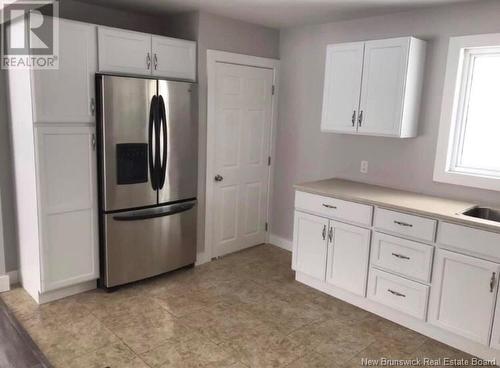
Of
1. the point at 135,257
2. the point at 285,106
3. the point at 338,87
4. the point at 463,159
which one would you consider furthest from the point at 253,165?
the point at 463,159

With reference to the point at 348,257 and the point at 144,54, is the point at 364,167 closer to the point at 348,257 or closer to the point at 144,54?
the point at 348,257

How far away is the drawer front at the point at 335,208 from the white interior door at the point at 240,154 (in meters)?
0.90

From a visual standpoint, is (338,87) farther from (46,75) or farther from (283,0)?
(46,75)

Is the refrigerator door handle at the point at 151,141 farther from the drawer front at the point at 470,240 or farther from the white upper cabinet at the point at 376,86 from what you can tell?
the drawer front at the point at 470,240

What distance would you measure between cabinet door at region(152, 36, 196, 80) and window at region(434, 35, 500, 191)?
2.11m

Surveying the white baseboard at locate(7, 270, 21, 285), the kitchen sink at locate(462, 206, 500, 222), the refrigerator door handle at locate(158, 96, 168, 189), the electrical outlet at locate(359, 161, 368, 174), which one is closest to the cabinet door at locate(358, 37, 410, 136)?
the electrical outlet at locate(359, 161, 368, 174)

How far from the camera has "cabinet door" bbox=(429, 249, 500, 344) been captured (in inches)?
100

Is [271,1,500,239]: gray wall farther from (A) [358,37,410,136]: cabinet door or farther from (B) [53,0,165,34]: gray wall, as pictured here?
(B) [53,0,165,34]: gray wall

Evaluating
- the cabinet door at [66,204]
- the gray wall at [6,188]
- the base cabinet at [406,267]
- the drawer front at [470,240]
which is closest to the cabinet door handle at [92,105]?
the cabinet door at [66,204]

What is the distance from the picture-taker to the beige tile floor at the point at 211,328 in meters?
2.57

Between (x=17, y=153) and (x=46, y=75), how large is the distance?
28.7 inches

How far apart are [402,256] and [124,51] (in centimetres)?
261

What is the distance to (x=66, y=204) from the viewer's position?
121 inches

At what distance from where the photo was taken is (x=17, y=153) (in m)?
3.17
